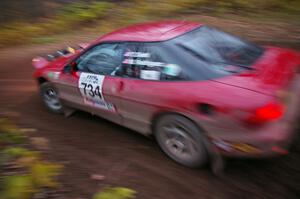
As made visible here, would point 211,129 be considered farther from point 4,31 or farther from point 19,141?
point 4,31

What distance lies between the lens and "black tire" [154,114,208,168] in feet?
13.8

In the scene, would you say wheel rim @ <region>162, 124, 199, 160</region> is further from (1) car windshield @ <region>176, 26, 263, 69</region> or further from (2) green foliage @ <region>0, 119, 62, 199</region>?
(2) green foliage @ <region>0, 119, 62, 199</region>

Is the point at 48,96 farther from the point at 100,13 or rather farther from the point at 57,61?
the point at 100,13

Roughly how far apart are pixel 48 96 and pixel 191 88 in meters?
2.95

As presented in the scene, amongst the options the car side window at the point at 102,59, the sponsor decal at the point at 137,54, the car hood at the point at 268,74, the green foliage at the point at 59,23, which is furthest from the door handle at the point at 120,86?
the green foliage at the point at 59,23

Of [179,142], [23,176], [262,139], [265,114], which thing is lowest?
[179,142]

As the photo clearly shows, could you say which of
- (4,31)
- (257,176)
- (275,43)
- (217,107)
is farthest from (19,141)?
(4,31)

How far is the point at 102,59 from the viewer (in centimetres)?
513

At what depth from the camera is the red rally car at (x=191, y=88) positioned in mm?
3838

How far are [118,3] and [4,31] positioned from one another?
3.81m

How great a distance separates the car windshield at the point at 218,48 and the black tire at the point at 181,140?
30.6 inches

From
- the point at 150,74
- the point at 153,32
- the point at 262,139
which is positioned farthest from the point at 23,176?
the point at 153,32

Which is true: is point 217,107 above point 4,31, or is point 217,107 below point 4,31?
above

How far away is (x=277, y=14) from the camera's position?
33.3ft
